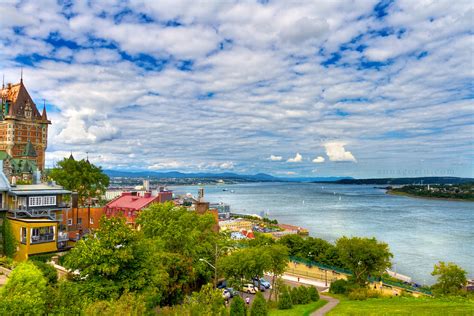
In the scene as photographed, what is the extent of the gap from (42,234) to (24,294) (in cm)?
2005

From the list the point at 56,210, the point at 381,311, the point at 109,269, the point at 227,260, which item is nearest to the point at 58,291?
the point at 109,269

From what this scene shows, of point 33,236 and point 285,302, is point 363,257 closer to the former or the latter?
point 285,302

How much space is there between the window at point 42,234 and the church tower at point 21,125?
277ft

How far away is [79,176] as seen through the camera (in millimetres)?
50656

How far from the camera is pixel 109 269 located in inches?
772

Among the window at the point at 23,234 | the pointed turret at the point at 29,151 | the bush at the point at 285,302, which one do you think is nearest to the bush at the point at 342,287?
the bush at the point at 285,302

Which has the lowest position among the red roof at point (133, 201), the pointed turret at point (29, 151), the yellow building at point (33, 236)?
the yellow building at point (33, 236)

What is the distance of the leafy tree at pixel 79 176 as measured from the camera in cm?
5025

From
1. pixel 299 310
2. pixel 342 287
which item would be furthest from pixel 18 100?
pixel 299 310

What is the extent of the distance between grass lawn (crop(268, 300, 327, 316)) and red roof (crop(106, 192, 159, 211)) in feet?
99.8

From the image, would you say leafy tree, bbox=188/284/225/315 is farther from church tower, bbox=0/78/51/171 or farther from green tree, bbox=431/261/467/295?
church tower, bbox=0/78/51/171

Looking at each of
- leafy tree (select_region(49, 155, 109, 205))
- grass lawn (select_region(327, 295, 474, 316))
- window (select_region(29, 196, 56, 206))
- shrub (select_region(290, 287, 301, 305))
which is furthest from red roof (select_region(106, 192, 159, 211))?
grass lawn (select_region(327, 295, 474, 316))

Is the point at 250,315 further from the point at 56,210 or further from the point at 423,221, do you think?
the point at 423,221

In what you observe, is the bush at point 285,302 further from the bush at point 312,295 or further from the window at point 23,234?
the window at point 23,234
